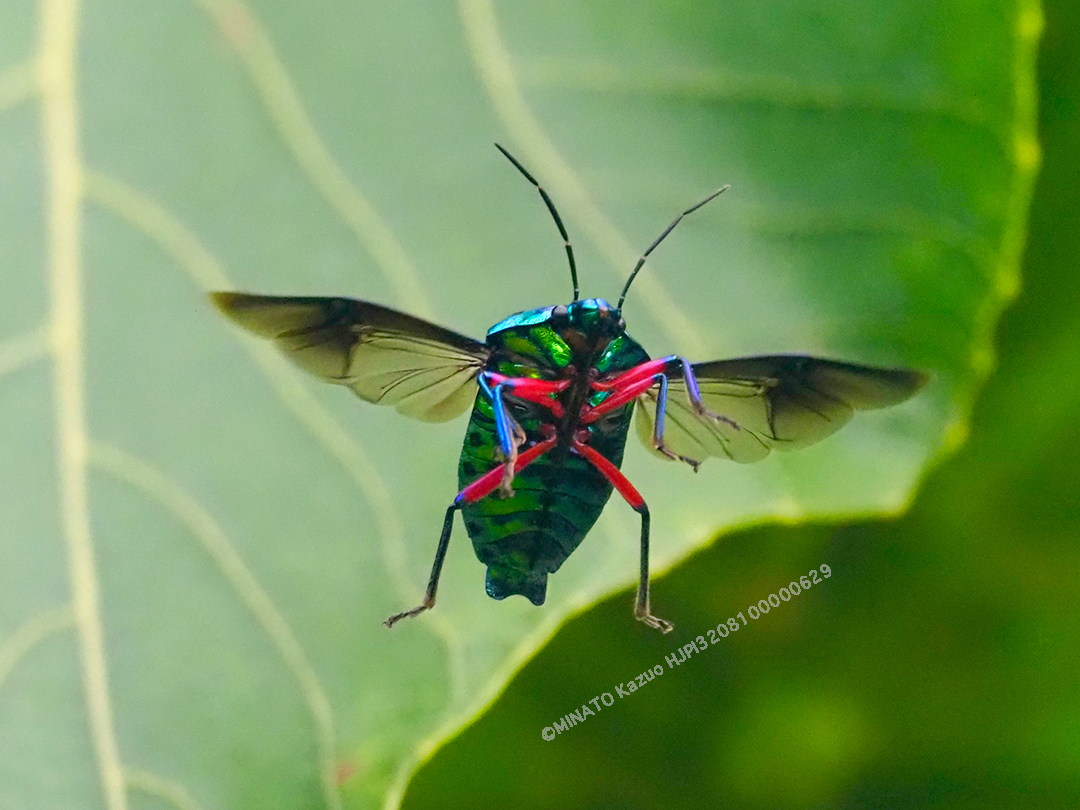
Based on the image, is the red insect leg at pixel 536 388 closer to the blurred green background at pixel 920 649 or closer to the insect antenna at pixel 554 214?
the insect antenna at pixel 554 214

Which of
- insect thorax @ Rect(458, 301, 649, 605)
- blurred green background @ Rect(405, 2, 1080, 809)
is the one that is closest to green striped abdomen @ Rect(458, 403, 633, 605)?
insect thorax @ Rect(458, 301, 649, 605)

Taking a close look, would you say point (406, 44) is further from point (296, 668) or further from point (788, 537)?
point (788, 537)

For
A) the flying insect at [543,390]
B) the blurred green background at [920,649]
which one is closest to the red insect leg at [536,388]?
the flying insect at [543,390]

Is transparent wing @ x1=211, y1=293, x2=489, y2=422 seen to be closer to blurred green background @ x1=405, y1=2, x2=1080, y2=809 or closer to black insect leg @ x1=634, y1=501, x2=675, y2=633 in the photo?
black insect leg @ x1=634, y1=501, x2=675, y2=633

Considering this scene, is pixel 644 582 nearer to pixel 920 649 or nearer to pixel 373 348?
pixel 373 348

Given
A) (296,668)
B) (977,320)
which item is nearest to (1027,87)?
(977,320)

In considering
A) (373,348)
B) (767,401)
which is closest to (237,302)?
(373,348)
